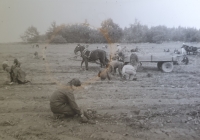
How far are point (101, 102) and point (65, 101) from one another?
0.73m

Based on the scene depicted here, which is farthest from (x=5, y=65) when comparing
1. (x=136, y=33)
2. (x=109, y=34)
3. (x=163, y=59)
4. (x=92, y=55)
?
(x=163, y=59)

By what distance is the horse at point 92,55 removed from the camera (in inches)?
240

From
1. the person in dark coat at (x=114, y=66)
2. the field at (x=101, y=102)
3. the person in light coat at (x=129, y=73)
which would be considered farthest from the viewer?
the person in dark coat at (x=114, y=66)

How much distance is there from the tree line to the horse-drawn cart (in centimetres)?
113

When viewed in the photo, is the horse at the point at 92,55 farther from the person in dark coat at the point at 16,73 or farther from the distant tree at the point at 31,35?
the person in dark coat at the point at 16,73

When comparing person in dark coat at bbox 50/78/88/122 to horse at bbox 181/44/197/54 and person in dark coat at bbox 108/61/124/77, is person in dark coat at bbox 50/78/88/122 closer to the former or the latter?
person in dark coat at bbox 108/61/124/77

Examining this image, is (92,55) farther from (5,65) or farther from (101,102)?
(5,65)

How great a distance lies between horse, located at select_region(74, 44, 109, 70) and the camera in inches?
240

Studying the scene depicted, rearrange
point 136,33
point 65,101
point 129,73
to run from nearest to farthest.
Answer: point 65,101 < point 136,33 < point 129,73

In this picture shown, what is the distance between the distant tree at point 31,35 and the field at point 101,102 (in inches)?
7.2

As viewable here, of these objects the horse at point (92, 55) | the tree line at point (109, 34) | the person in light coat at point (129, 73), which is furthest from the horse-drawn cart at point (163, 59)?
the tree line at point (109, 34)

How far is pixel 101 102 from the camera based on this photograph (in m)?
5.21

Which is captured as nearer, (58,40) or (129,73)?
(58,40)

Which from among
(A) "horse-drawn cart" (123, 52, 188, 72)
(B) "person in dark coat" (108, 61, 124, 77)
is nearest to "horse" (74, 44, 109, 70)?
(B) "person in dark coat" (108, 61, 124, 77)
